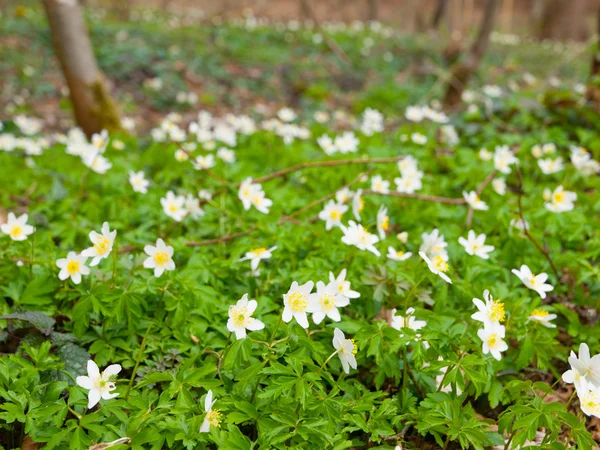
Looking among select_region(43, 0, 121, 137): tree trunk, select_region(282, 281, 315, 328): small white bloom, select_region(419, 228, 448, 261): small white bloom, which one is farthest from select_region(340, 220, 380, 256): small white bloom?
select_region(43, 0, 121, 137): tree trunk

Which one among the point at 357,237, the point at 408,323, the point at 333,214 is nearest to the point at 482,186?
the point at 333,214

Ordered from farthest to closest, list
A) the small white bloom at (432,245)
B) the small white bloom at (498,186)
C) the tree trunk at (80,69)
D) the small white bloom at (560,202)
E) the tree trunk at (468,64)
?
the tree trunk at (468,64) < the tree trunk at (80,69) < the small white bloom at (498,186) < the small white bloom at (560,202) < the small white bloom at (432,245)

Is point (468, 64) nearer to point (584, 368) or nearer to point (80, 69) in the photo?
point (80, 69)

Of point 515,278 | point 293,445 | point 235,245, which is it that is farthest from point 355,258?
point 293,445

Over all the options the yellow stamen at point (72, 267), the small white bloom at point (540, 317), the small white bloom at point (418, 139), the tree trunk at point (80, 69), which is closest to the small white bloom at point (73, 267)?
the yellow stamen at point (72, 267)

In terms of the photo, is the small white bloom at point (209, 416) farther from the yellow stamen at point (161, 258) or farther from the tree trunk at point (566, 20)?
the tree trunk at point (566, 20)

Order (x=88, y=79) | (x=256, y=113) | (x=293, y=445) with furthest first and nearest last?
(x=256, y=113) → (x=88, y=79) → (x=293, y=445)

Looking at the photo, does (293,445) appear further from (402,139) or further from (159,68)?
(159,68)
